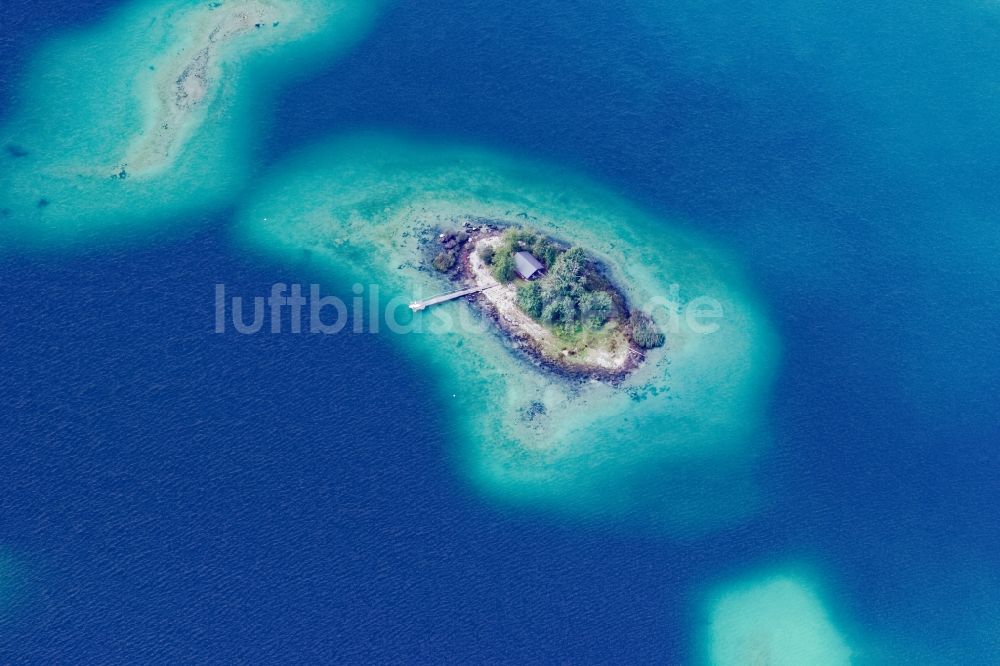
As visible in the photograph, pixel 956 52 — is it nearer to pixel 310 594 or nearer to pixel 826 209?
pixel 826 209

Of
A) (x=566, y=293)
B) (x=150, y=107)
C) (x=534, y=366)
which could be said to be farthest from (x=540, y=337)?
(x=150, y=107)

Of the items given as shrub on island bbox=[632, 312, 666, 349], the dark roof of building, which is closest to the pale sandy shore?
shrub on island bbox=[632, 312, 666, 349]

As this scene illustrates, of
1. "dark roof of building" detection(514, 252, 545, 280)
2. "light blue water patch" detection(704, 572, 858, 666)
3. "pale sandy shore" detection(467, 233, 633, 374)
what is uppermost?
"dark roof of building" detection(514, 252, 545, 280)

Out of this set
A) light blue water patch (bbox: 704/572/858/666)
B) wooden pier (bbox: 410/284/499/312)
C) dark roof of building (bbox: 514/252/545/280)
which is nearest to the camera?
light blue water patch (bbox: 704/572/858/666)

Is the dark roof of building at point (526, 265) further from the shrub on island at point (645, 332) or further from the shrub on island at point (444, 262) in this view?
the shrub on island at point (645, 332)

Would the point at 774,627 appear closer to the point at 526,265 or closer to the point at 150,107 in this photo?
the point at 526,265

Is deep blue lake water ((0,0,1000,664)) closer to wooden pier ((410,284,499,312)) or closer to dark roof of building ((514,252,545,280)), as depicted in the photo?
wooden pier ((410,284,499,312))

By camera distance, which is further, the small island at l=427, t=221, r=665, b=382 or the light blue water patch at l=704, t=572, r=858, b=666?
the small island at l=427, t=221, r=665, b=382

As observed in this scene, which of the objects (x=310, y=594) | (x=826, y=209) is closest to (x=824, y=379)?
(x=826, y=209)
